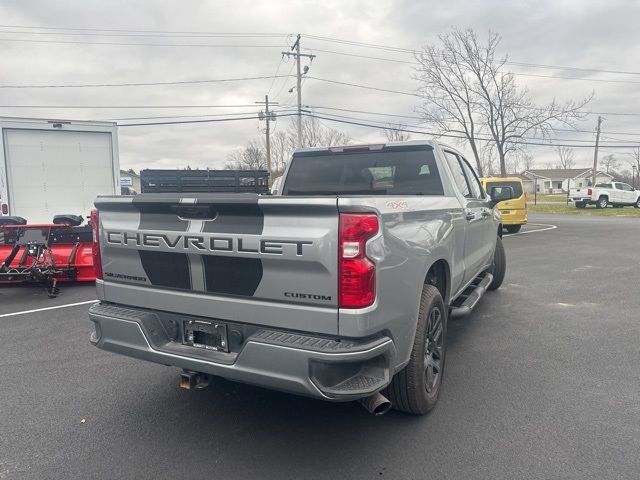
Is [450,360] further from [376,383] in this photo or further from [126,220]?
Answer: [126,220]

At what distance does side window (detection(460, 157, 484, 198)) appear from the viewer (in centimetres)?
518

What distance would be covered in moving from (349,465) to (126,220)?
2.04 metres

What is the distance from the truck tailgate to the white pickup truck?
33.8m

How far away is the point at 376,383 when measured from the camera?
98.0 inches

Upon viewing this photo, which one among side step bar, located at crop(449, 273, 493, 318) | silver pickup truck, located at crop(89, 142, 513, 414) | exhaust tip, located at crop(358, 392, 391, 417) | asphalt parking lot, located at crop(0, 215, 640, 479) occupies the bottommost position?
asphalt parking lot, located at crop(0, 215, 640, 479)

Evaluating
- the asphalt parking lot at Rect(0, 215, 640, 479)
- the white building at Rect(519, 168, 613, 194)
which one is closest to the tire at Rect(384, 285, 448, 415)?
the asphalt parking lot at Rect(0, 215, 640, 479)

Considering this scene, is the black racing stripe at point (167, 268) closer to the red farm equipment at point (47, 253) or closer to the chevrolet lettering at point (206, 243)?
the chevrolet lettering at point (206, 243)

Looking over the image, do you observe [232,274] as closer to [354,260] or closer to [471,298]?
[354,260]

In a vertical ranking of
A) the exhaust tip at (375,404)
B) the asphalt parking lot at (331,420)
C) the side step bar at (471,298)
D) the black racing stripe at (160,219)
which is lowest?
the asphalt parking lot at (331,420)

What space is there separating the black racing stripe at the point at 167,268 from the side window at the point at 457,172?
267cm

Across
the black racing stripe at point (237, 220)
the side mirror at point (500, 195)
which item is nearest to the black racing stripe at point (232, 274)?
the black racing stripe at point (237, 220)

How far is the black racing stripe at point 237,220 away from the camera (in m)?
2.56

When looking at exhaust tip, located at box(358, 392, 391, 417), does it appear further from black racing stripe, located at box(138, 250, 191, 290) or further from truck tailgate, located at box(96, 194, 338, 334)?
black racing stripe, located at box(138, 250, 191, 290)

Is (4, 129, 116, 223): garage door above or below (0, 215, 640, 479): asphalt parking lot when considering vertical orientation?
above
